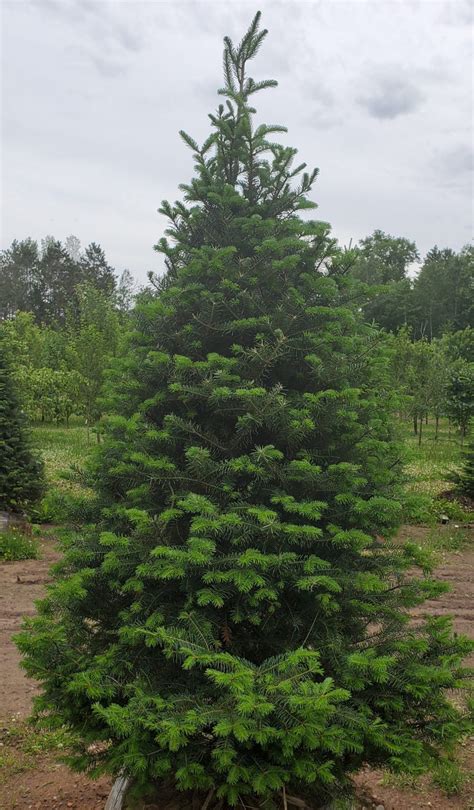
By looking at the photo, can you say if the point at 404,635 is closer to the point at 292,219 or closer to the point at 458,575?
the point at 292,219

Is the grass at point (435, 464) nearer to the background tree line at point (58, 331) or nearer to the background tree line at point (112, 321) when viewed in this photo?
the background tree line at point (112, 321)

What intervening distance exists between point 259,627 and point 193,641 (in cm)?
46

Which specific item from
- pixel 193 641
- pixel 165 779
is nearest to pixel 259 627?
pixel 193 641

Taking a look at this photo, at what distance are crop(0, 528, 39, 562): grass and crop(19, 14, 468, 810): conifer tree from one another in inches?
310

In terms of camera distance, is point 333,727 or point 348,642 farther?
point 348,642

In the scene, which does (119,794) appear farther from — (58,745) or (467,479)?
(467,479)

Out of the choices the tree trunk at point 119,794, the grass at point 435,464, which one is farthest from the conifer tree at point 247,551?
the grass at point 435,464

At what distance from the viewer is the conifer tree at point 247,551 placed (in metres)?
2.71

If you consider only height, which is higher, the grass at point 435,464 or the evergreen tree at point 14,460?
the evergreen tree at point 14,460

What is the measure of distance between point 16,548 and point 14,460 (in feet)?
6.64

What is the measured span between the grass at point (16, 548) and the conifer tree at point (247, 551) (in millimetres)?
7874

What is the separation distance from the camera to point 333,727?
8.42ft

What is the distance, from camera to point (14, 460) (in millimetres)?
12242

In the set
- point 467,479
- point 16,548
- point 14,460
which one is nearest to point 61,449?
point 14,460
